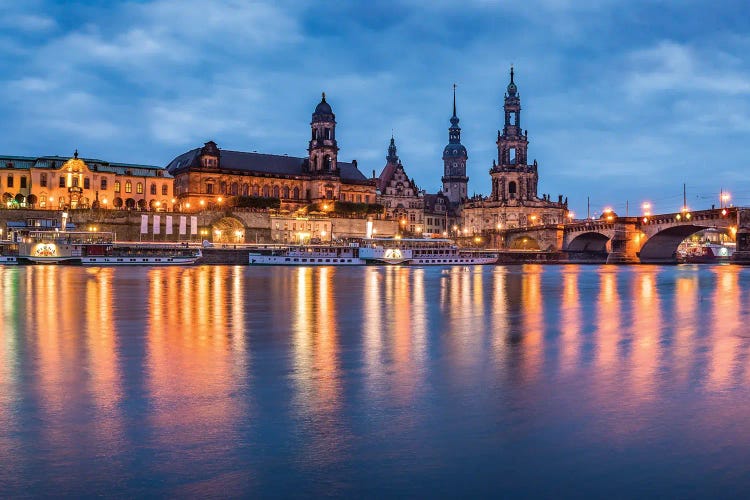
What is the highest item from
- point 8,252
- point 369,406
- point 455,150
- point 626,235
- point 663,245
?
point 455,150

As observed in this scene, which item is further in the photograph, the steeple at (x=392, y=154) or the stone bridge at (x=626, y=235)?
the steeple at (x=392, y=154)

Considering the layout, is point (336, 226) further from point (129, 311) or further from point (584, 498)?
point (584, 498)

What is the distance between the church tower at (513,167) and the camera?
518ft

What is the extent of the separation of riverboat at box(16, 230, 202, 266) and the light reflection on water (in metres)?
53.9

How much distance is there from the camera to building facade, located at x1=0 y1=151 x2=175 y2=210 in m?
92.9

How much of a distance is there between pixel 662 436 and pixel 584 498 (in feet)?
8.83

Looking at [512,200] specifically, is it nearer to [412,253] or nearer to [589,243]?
[589,243]

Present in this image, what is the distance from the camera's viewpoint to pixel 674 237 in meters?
103

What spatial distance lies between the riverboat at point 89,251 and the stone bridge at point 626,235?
2274 inches

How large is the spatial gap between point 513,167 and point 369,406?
15154cm

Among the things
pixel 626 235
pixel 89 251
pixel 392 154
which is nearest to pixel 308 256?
pixel 89 251

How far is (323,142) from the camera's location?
117m

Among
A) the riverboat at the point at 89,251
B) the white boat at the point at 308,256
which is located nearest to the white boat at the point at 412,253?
the white boat at the point at 308,256

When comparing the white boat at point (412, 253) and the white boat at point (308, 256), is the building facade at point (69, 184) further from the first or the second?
the white boat at point (412, 253)
